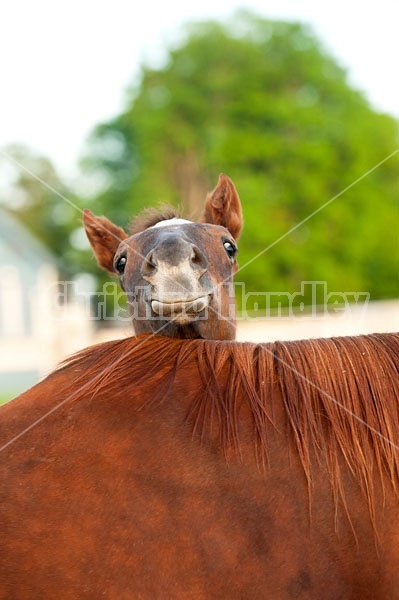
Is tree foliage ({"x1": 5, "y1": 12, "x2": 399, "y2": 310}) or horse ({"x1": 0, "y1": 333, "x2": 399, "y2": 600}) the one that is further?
tree foliage ({"x1": 5, "y1": 12, "x2": 399, "y2": 310})

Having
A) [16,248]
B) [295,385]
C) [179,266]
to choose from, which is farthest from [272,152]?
[295,385]

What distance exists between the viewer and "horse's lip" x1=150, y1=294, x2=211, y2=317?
4121mm

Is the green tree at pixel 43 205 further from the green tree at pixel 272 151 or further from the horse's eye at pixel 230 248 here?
the horse's eye at pixel 230 248

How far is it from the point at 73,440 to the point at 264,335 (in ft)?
58.2

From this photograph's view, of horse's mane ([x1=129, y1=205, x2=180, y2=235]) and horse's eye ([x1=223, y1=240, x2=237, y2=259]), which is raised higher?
horse's mane ([x1=129, y1=205, x2=180, y2=235])

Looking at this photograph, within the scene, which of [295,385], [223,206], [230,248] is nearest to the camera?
[295,385]

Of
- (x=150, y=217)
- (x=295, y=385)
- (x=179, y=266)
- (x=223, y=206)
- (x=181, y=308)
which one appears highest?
(x=223, y=206)

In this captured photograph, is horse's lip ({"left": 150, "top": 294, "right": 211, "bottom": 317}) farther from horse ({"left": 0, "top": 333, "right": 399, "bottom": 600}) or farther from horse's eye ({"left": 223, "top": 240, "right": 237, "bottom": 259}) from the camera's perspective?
horse ({"left": 0, "top": 333, "right": 399, "bottom": 600})

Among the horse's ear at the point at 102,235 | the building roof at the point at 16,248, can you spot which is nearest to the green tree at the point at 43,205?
the building roof at the point at 16,248

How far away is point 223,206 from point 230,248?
95cm

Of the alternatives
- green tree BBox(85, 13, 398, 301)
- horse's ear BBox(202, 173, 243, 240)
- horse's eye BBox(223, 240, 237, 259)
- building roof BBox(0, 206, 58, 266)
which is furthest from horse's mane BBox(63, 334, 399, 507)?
building roof BBox(0, 206, 58, 266)

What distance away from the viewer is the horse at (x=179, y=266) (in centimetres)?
406

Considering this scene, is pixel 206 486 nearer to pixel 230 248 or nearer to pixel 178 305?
pixel 178 305

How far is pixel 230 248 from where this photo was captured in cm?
537
